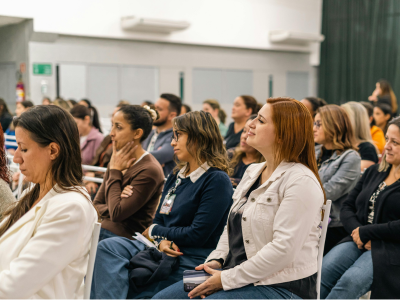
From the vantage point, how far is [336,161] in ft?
9.65

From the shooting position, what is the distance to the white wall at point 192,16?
28.5 ft

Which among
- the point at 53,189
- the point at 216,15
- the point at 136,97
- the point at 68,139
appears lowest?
the point at 136,97

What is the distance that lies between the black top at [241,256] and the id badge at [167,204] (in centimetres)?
50

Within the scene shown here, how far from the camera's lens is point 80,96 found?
956 cm

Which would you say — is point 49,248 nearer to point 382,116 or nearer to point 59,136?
point 59,136

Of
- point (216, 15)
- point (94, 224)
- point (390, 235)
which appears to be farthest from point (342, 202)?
point (216, 15)

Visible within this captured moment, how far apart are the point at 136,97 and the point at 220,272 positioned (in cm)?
881

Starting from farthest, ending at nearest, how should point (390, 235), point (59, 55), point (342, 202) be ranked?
point (59, 55) → point (342, 202) → point (390, 235)

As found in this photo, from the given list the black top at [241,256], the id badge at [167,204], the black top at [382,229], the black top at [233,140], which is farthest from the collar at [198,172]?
the black top at [233,140]

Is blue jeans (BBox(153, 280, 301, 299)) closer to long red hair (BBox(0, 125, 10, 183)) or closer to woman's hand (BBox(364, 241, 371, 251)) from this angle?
woman's hand (BBox(364, 241, 371, 251))

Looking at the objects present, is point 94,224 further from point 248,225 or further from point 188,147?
point 188,147

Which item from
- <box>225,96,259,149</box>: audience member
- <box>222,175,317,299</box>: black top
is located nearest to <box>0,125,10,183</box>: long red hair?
<box>222,175,317,299</box>: black top

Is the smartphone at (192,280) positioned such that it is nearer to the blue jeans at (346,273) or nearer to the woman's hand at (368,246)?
the blue jeans at (346,273)

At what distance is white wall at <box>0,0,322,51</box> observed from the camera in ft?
28.5
